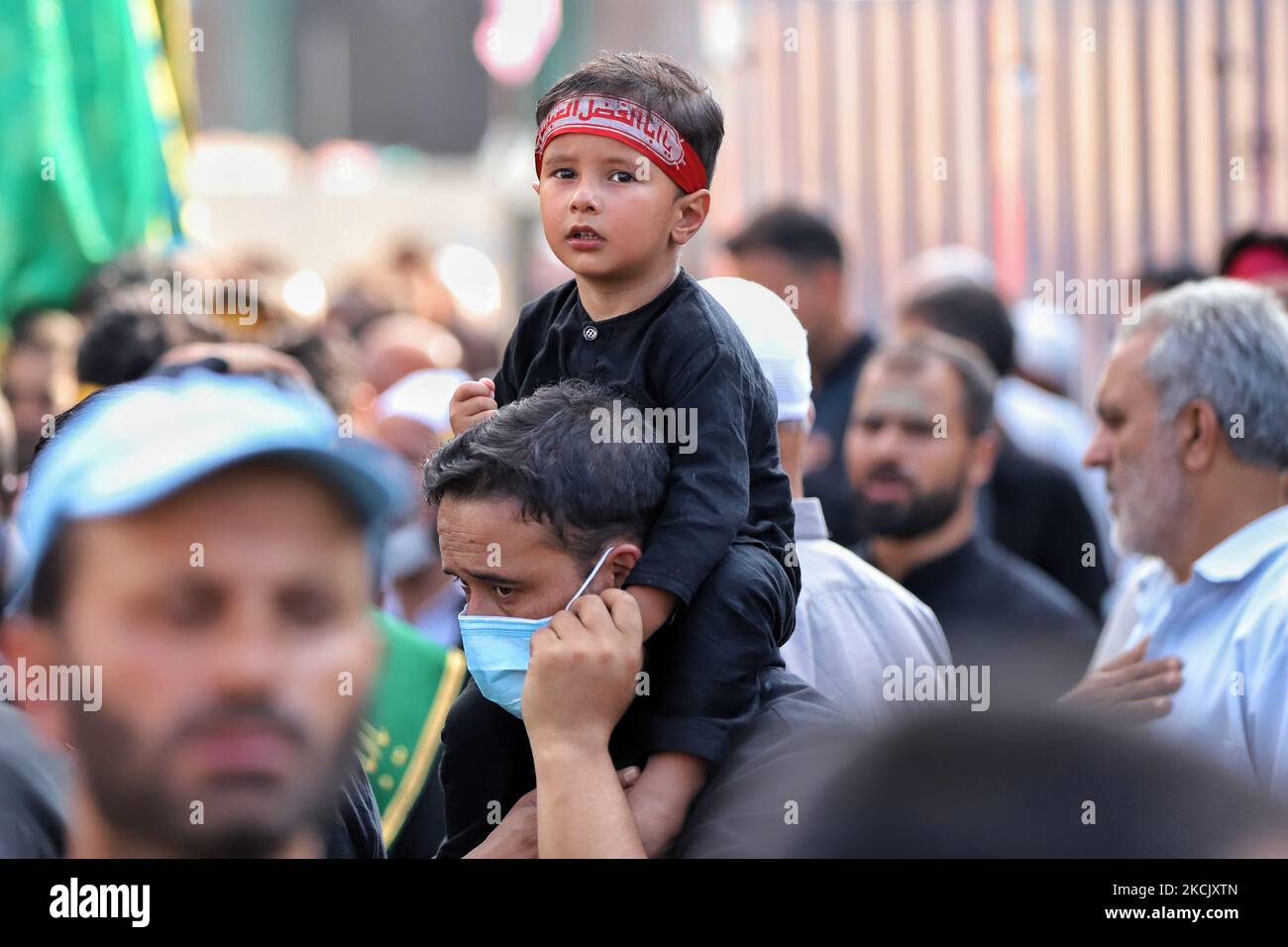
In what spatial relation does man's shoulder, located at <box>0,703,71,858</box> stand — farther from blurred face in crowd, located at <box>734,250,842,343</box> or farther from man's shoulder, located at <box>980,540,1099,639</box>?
blurred face in crowd, located at <box>734,250,842,343</box>

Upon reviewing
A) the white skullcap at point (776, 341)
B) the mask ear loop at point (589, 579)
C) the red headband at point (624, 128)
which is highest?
the red headband at point (624, 128)

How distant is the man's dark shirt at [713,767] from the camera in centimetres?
173

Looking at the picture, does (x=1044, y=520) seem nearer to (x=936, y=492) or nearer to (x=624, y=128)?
(x=936, y=492)

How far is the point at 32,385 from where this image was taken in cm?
471

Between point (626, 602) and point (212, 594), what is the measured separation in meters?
0.71

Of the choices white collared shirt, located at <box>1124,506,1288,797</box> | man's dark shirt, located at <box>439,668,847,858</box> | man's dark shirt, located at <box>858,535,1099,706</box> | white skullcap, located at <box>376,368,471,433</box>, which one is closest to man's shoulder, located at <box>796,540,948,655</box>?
white collared shirt, located at <box>1124,506,1288,797</box>

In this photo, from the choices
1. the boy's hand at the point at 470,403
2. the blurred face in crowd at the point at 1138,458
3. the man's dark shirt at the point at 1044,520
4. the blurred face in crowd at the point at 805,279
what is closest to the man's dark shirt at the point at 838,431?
the blurred face in crowd at the point at 805,279

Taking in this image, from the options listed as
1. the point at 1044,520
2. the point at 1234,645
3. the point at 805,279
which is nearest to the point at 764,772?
the point at 1234,645

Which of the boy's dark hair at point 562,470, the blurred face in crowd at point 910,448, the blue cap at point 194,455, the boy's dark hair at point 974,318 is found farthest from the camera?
the boy's dark hair at point 974,318

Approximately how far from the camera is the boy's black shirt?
1889 millimetres

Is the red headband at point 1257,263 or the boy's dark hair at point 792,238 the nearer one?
the red headband at point 1257,263

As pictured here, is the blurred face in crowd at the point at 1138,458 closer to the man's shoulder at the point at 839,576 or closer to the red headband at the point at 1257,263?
the man's shoulder at the point at 839,576

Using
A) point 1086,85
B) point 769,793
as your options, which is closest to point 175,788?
point 769,793

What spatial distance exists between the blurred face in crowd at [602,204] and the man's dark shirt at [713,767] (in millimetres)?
491
